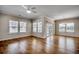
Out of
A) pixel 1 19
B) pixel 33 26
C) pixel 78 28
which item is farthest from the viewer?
pixel 1 19

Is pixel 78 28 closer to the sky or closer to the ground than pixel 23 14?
closer to the ground

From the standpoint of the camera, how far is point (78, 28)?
219 cm

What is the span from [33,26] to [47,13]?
2.05 ft

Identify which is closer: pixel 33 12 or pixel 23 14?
pixel 33 12

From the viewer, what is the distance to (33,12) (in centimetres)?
232

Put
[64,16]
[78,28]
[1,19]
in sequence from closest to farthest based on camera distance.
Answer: [78,28], [64,16], [1,19]
